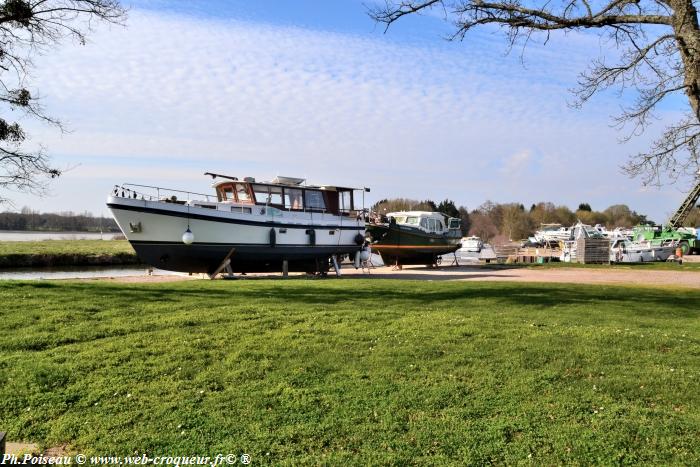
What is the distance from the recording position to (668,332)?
861 cm

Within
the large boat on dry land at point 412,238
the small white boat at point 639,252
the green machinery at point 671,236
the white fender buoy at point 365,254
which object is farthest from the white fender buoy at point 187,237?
the green machinery at point 671,236

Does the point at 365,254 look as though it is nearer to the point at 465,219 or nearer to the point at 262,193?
the point at 262,193

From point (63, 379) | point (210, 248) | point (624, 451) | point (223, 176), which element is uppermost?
point (223, 176)

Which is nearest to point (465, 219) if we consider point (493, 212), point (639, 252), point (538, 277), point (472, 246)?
point (493, 212)

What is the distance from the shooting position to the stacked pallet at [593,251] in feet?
111

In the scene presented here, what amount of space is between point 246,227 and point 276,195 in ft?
7.94

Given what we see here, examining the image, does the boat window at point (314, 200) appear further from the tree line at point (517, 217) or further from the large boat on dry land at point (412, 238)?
the tree line at point (517, 217)

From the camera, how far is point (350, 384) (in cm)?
558

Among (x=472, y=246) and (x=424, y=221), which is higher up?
(x=424, y=221)

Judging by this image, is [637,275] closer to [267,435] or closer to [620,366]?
[620,366]

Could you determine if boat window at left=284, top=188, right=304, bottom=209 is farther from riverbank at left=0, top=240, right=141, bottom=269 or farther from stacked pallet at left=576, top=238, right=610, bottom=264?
riverbank at left=0, top=240, right=141, bottom=269

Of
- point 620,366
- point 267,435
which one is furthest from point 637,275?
point 267,435

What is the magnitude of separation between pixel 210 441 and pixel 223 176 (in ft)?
63.8

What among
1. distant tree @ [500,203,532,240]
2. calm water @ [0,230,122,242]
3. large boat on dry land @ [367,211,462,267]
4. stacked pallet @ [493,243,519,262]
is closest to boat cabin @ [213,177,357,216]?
large boat on dry land @ [367,211,462,267]
